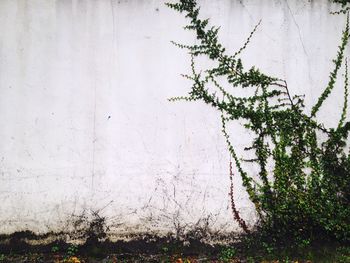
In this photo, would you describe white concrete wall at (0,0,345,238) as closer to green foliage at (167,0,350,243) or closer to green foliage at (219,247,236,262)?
green foliage at (167,0,350,243)

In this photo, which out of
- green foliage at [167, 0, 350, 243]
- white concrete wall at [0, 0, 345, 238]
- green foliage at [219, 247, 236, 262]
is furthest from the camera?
white concrete wall at [0, 0, 345, 238]

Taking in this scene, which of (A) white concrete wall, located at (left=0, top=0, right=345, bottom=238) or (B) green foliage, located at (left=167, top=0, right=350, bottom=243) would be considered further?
(A) white concrete wall, located at (left=0, top=0, right=345, bottom=238)

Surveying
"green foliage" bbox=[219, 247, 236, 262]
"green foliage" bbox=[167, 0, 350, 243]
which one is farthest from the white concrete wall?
"green foliage" bbox=[219, 247, 236, 262]

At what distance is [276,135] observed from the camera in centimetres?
422

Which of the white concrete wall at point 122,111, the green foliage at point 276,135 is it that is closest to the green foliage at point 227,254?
the white concrete wall at point 122,111

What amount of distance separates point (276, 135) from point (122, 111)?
5.74 ft

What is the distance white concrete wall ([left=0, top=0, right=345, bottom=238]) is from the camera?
4.21m

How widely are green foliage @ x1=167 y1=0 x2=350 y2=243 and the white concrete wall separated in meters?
0.11

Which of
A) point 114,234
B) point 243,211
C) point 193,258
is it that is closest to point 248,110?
point 243,211

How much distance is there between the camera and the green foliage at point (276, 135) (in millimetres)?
4109

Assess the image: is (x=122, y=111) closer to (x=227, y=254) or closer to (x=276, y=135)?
(x=276, y=135)

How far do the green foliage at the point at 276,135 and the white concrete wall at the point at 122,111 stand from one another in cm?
11

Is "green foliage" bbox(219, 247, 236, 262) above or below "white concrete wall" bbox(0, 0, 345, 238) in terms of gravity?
below

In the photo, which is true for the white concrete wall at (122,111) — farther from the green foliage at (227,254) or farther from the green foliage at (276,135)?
the green foliage at (227,254)
